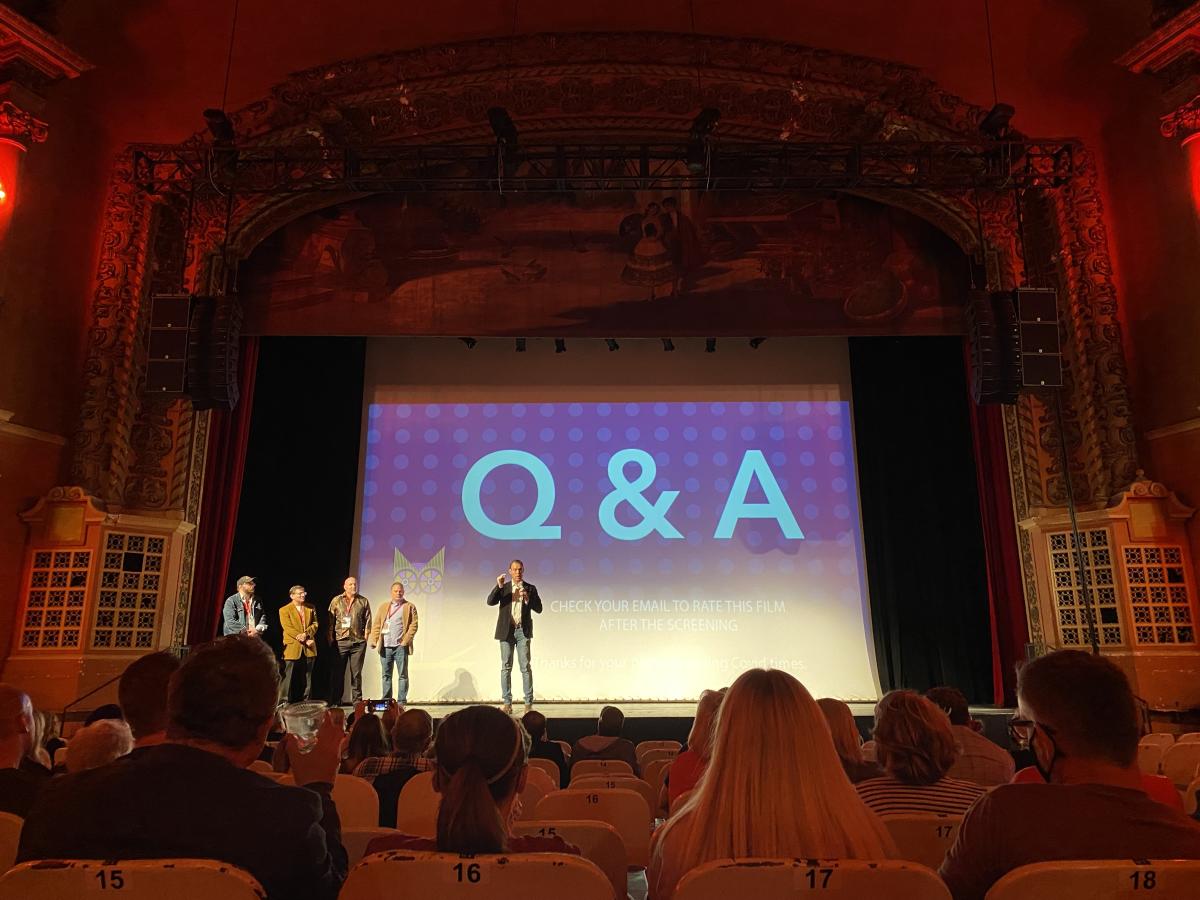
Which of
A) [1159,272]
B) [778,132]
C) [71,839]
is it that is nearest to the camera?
[71,839]

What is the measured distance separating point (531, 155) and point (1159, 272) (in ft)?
20.3

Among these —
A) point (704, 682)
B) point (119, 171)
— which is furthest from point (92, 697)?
point (704, 682)

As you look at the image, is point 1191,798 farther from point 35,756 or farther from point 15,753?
point 35,756

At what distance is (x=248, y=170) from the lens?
9.11 meters

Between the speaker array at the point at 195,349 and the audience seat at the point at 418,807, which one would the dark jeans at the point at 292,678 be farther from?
the audience seat at the point at 418,807

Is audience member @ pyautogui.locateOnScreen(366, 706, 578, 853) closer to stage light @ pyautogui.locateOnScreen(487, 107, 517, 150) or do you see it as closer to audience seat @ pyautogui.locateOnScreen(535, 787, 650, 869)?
audience seat @ pyautogui.locateOnScreen(535, 787, 650, 869)

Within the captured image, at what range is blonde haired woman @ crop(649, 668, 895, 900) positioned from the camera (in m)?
1.41

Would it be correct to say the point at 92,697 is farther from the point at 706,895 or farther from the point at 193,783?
the point at 706,895

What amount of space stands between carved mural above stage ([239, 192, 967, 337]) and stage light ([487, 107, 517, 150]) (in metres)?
1.84

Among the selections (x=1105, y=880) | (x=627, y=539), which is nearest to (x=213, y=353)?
(x=627, y=539)

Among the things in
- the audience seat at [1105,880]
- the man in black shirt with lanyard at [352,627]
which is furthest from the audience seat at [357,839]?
the man in black shirt with lanyard at [352,627]

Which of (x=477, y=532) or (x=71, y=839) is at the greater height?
(x=477, y=532)

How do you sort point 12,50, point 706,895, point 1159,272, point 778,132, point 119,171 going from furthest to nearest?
point 778,132 < point 119,171 < point 1159,272 < point 12,50 < point 706,895

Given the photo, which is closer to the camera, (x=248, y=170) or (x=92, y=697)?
(x=92, y=697)
